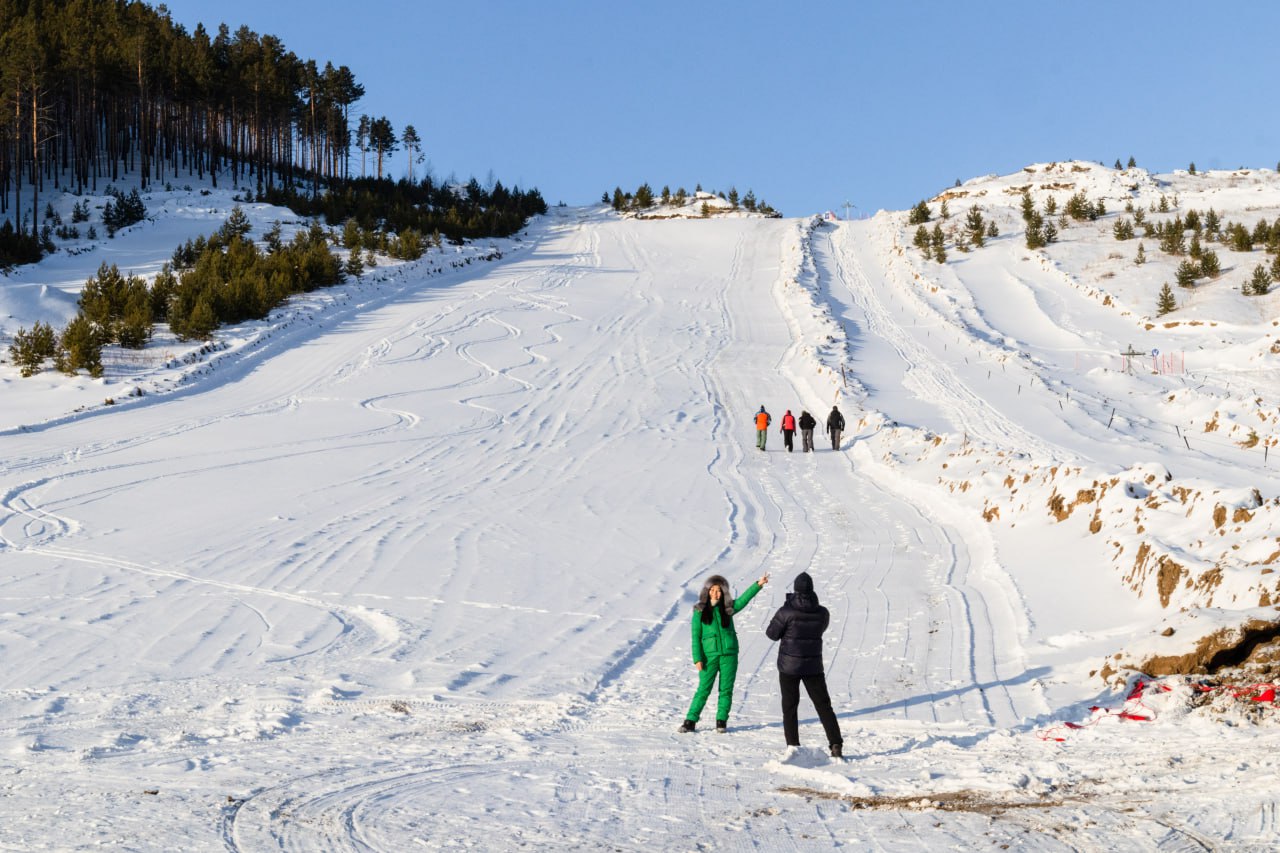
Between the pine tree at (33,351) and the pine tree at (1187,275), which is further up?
the pine tree at (1187,275)

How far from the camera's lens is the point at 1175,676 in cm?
754

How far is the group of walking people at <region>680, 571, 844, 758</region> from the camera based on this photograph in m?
6.74

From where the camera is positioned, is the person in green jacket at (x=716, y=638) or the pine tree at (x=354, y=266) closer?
the person in green jacket at (x=716, y=638)

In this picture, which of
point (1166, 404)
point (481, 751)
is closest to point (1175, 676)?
point (481, 751)

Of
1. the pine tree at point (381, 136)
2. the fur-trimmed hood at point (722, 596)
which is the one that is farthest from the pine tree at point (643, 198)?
the fur-trimmed hood at point (722, 596)

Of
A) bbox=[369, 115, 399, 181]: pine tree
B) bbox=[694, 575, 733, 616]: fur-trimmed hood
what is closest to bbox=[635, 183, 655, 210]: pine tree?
bbox=[369, 115, 399, 181]: pine tree

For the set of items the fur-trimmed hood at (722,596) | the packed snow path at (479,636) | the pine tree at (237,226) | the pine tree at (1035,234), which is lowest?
the packed snow path at (479,636)

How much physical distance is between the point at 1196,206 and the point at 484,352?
43213mm

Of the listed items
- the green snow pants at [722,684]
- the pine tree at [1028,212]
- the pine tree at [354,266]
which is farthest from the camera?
the pine tree at [1028,212]

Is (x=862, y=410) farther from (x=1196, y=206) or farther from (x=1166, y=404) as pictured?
(x=1196, y=206)

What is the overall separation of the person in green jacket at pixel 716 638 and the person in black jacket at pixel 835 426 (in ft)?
49.2

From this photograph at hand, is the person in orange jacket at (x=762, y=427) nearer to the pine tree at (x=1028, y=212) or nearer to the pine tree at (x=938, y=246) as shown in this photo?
the pine tree at (x=938, y=246)

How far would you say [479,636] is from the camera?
9.94 metres

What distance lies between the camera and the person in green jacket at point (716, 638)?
734 cm
